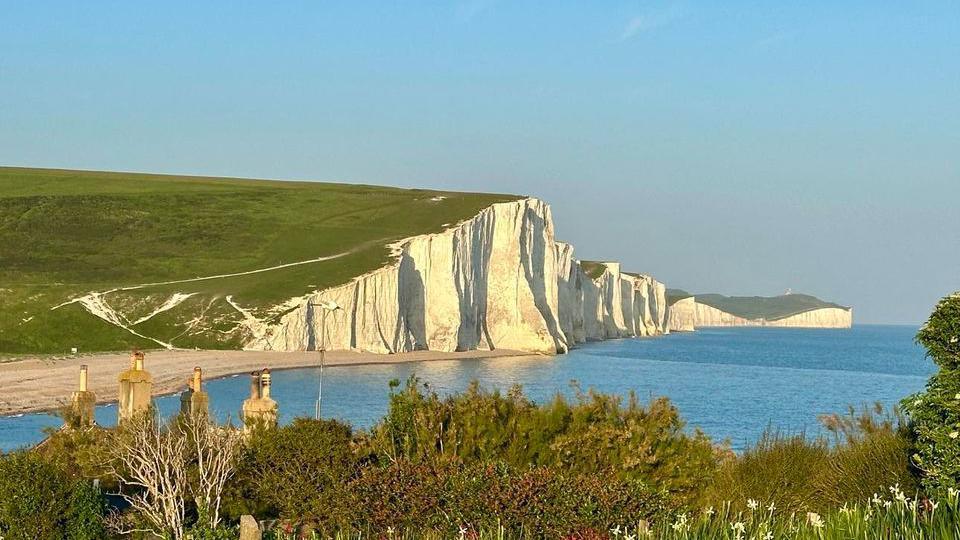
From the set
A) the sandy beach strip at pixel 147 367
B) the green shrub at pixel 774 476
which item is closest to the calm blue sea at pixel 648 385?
the sandy beach strip at pixel 147 367

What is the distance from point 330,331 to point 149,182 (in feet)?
234

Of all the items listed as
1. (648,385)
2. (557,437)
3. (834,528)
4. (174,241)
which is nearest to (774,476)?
(557,437)

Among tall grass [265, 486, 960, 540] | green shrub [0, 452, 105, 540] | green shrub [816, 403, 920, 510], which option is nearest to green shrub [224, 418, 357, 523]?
green shrub [0, 452, 105, 540]

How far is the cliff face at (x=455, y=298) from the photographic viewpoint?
97.8 meters

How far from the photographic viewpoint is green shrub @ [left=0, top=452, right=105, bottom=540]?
1416 cm

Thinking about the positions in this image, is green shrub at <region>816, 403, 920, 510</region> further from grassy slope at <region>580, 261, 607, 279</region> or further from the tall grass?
grassy slope at <region>580, 261, 607, 279</region>

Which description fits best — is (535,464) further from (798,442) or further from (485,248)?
(485,248)

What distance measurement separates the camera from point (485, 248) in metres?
116

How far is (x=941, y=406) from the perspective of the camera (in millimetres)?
14242

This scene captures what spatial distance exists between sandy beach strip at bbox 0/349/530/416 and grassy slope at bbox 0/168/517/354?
683cm

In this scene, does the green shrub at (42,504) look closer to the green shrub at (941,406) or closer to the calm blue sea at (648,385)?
the green shrub at (941,406)

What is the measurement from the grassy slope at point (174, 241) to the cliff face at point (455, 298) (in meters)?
2.84

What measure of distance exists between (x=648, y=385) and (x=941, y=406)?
2498 inches

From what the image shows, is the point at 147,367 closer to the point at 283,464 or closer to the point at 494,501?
the point at 283,464
